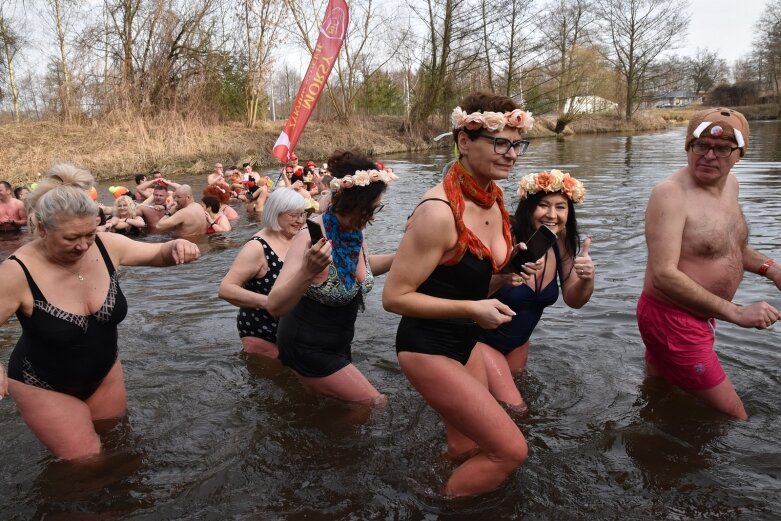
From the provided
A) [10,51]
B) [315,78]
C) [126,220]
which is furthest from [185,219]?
[10,51]

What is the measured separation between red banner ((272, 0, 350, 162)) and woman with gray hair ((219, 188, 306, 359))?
8.09 metres

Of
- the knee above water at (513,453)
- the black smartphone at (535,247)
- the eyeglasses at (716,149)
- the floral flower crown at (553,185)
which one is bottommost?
the knee above water at (513,453)

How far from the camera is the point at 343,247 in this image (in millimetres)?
3859

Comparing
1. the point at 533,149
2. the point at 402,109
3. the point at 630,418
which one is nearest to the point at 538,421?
the point at 630,418

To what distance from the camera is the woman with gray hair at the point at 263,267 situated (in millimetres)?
4547

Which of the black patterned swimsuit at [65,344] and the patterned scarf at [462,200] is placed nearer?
the patterned scarf at [462,200]

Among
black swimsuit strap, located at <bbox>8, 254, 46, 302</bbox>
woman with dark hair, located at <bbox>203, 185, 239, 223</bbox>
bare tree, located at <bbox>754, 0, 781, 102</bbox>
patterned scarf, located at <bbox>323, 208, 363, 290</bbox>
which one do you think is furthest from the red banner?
bare tree, located at <bbox>754, 0, 781, 102</bbox>

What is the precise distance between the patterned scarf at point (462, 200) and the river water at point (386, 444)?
4.51 feet

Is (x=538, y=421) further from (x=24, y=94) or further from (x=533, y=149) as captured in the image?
(x=24, y=94)

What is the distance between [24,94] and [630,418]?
3714 centimetres

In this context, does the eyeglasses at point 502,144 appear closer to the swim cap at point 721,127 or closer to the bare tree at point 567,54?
the swim cap at point 721,127

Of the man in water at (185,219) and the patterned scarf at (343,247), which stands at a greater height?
the patterned scarf at (343,247)

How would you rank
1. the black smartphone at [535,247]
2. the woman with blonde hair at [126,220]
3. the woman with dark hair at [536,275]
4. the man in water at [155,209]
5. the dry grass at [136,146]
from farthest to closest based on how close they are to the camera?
the dry grass at [136,146] < the man in water at [155,209] < the woman with blonde hair at [126,220] < the woman with dark hair at [536,275] < the black smartphone at [535,247]

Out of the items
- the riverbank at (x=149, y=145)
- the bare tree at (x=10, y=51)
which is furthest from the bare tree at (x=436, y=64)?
the bare tree at (x=10, y=51)
